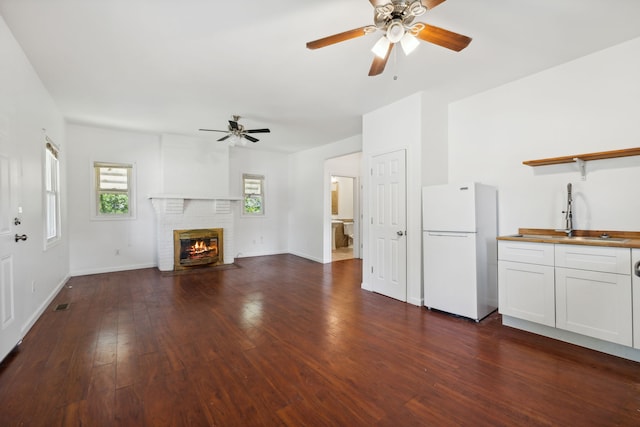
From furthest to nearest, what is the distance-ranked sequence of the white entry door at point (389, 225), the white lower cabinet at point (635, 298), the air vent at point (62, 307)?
the white entry door at point (389, 225) → the air vent at point (62, 307) → the white lower cabinet at point (635, 298)

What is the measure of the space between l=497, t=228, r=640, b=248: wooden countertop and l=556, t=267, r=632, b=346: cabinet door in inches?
10.0

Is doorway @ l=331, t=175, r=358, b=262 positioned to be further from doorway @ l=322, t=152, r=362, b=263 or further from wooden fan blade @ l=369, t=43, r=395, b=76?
wooden fan blade @ l=369, t=43, r=395, b=76

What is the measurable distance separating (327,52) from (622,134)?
112 inches

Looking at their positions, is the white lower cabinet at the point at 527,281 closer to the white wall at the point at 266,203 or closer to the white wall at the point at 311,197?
the white wall at the point at 311,197

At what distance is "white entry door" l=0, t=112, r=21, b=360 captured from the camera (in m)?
2.23

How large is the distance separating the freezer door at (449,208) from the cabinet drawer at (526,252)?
35 cm

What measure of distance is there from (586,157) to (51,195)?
651 centimetres

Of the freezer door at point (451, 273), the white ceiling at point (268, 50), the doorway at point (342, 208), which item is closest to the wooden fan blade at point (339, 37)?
the white ceiling at point (268, 50)

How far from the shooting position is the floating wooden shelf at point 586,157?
8.27ft

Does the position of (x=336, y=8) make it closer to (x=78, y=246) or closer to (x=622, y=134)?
(x=622, y=134)

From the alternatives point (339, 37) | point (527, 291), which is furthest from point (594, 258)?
point (339, 37)

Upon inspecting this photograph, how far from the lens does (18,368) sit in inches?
86.4

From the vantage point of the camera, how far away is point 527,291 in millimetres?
2770

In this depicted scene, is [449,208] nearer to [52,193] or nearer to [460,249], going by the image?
[460,249]
